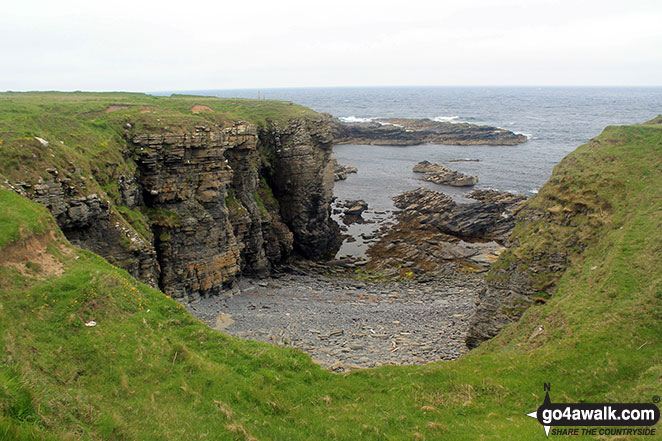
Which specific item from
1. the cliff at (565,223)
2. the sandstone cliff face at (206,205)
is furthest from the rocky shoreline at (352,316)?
the cliff at (565,223)

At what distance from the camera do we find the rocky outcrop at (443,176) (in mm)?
83562

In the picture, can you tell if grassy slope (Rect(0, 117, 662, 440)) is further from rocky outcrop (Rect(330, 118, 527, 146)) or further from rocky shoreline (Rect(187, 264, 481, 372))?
rocky outcrop (Rect(330, 118, 527, 146))

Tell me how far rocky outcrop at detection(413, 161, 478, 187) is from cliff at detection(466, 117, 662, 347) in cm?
5318

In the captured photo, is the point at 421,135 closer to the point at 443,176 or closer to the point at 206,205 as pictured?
the point at 443,176

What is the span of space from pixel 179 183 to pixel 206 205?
3182 millimetres

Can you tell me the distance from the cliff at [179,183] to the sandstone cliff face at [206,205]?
95 millimetres

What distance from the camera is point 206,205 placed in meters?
39.2

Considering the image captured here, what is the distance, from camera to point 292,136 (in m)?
52.1

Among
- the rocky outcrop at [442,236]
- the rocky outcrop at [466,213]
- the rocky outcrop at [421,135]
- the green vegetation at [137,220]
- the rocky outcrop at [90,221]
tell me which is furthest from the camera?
the rocky outcrop at [421,135]

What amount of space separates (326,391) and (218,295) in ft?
82.6

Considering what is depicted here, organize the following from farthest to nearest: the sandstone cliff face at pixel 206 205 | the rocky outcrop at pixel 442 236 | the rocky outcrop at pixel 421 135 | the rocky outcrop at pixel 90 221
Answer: the rocky outcrop at pixel 421 135 → the rocky outcrop at pixel 442 236 → the sandstone cliff face at pixel 206 205 → the rocky outcrop at pixel 90 221

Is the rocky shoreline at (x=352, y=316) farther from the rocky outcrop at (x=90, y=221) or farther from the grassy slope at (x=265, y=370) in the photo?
the grassy slope at (x=265, y=370)

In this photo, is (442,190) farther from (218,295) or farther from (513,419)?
(513,419)

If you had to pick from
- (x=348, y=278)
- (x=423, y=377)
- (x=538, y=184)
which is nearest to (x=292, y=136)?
(x=348, y=278)
